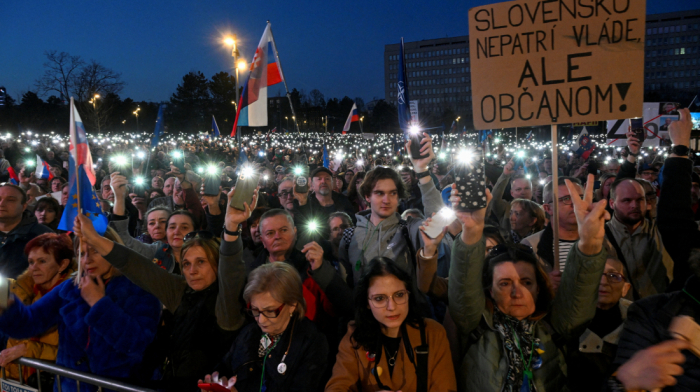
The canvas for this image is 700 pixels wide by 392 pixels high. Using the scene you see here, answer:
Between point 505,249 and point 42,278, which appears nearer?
point 505,249

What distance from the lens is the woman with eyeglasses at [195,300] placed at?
2.86 meters

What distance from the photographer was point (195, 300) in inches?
120

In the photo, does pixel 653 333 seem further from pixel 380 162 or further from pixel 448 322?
pixel 380 162

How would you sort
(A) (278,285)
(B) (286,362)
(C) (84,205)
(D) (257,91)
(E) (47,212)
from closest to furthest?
1. (B) (286,362)
2. (A) (278,285)
3. (C) (84,205)
4. (E) (47,212)
5. (D) (257,91)

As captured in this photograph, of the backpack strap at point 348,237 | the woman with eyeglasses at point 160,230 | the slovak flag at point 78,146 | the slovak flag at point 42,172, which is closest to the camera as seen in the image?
the slovak flag at point 78,146

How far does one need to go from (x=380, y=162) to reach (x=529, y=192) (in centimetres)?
747

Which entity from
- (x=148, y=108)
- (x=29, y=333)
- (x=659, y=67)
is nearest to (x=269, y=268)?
(x=29, y=333)

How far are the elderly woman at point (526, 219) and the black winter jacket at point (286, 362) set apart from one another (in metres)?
2.73

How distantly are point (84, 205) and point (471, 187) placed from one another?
3.04 m

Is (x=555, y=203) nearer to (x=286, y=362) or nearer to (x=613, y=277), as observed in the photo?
(x=613, y=277)

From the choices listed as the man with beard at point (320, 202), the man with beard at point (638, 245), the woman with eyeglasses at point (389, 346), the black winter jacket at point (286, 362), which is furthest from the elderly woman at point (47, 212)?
the man with beard at point (638, 245)

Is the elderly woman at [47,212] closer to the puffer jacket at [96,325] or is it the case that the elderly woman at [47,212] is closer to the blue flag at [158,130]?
the puffer jacket at [96,325]

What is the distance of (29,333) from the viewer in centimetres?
305

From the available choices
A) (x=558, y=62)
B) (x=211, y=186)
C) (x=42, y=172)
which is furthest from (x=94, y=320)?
(x=42, y=172)
